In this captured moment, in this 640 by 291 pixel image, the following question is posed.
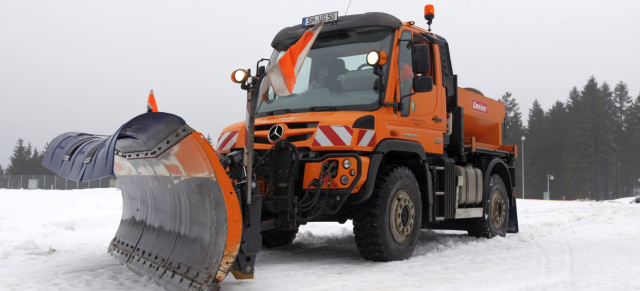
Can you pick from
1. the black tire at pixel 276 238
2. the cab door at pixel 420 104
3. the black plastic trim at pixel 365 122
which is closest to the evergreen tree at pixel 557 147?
the cab door at pixel 420 104

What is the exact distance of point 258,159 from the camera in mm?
5781

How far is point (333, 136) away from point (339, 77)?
976 millimetres

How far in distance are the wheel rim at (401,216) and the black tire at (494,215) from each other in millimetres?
2747

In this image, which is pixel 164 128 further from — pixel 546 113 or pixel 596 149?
pixel 546 113

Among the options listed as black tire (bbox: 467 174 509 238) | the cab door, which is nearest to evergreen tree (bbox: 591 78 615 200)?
black tire (bbox: 467 174 509 238)

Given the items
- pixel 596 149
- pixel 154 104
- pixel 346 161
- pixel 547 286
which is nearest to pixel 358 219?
pixel 346 161

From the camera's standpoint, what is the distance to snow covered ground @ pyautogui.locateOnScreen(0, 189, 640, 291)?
16.0ft

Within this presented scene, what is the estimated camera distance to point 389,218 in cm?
613

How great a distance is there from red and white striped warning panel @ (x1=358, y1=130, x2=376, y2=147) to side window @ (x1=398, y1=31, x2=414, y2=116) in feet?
2.44

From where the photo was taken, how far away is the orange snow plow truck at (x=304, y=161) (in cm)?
429

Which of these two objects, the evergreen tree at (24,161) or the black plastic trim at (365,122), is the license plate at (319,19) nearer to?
the black plastic trim at (365,122)

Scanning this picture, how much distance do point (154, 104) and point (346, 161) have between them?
1.92 meters

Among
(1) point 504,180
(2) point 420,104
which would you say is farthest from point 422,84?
(1) point 504,180

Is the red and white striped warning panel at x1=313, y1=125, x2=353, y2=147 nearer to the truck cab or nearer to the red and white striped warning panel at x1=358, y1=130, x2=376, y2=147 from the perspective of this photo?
the truck cab
